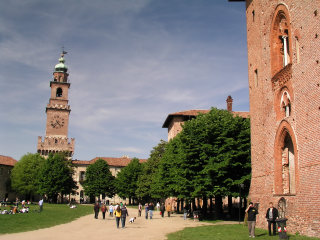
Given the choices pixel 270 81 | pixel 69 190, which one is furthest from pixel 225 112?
pixel 69 190

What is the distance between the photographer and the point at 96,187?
79.2 meters

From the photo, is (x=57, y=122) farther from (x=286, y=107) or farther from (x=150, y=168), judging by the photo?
(x=286, y=107)

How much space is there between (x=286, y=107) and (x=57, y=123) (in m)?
76.1

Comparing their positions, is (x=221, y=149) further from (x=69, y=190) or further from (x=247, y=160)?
(x=69, y=190)

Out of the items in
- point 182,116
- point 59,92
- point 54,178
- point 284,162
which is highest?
point 59,92

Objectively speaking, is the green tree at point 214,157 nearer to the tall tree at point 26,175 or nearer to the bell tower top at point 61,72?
the tall tree at point 26,175

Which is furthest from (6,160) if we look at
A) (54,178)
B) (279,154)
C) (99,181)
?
(279,154)

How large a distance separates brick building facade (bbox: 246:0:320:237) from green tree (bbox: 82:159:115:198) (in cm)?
6250

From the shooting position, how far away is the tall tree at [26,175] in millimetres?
74363

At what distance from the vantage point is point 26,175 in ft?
246

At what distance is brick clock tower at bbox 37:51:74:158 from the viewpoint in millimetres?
85250

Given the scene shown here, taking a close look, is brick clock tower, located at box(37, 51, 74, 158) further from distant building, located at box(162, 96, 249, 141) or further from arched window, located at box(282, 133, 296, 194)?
arched window, located at box(282, 133, 296, 194)

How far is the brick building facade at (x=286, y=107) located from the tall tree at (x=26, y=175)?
62122mm

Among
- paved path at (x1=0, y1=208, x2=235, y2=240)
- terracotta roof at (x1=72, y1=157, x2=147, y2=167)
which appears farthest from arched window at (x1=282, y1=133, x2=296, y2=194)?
terracotta roof at (x1=72, y1=157, x2=147, y2=167)
